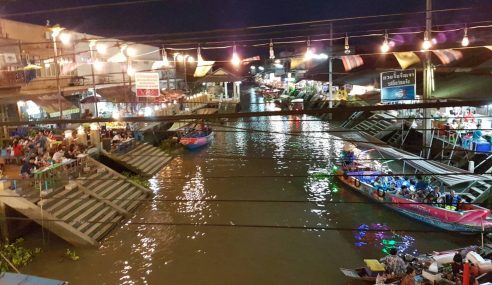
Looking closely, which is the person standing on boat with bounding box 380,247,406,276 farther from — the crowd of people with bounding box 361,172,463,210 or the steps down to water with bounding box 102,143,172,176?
the steps down to water with bounding box 102,143,172,176

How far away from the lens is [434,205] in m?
14.5

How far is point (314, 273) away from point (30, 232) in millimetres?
10989

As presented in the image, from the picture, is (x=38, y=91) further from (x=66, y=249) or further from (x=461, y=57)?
(x=461, y=57)

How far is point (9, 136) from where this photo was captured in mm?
22859

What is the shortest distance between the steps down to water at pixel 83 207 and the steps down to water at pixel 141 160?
248cm

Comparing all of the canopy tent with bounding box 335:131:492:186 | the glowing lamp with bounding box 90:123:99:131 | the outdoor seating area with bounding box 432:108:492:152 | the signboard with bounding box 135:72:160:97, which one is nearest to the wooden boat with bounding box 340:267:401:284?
the canopy tent with bounding box 335:131:492:186

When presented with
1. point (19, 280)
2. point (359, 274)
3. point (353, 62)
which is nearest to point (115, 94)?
point (353, 62)

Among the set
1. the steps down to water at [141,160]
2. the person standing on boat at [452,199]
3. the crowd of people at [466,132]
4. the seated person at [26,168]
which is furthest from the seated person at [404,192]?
the seated person at [26,168]

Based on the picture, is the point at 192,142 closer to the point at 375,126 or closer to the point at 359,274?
the point at 375,126

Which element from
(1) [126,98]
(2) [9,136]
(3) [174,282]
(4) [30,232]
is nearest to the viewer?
(3) [174,282]

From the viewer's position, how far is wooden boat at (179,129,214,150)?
3109cm

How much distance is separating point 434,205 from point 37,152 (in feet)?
56.6

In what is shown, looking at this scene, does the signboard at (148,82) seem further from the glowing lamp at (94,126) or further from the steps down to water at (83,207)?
the steps down to water at (83,207)

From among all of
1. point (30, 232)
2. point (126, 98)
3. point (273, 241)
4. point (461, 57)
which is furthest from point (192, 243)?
point (126, 98)
